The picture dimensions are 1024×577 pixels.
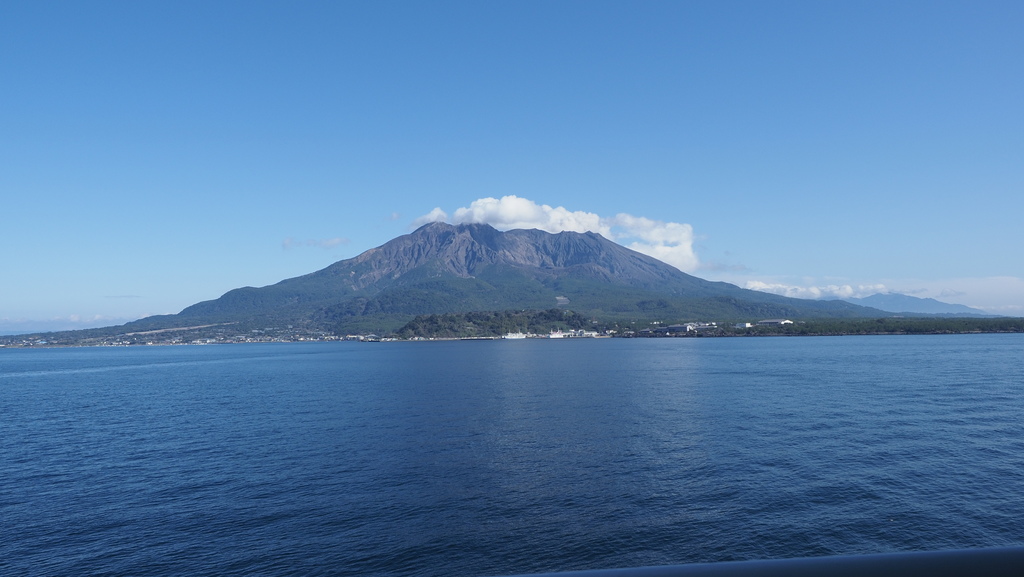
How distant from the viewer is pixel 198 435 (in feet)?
109

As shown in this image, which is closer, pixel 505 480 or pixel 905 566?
pixel 905 566

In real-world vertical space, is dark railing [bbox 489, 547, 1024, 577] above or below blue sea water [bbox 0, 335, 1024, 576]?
above

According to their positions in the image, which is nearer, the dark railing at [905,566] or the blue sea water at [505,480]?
the dark railing at [905,566]

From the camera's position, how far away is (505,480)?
2309 cm

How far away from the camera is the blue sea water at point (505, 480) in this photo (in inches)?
663

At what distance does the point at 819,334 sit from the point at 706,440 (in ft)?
481

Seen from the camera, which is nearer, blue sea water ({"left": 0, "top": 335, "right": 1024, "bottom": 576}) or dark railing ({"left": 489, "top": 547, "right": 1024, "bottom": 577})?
dark railing ({"left": 489, "top": 547, "right": 1024, "bottom": 577})

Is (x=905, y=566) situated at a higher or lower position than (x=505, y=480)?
higher

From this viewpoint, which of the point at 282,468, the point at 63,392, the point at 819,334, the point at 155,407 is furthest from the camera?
the point at 819,334

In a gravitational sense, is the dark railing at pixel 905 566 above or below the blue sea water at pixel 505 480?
above

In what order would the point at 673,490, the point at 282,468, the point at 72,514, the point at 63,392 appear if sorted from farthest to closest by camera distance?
the point at 63,392 → the point at 282,468 → the point at 673,490 → the point at 72,514

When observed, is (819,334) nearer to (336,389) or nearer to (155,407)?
(336,389)

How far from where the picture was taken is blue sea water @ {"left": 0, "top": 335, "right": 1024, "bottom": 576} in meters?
16.8

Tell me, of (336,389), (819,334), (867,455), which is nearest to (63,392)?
(336,389)
